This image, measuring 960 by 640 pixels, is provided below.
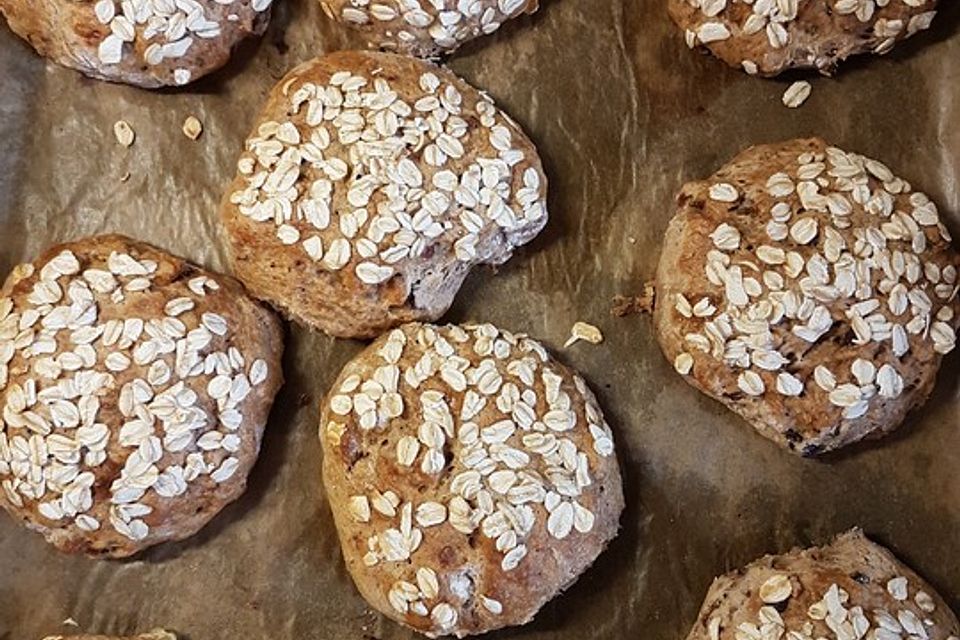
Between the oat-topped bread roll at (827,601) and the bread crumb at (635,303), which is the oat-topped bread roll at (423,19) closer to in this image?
the bread crumb at (635,303)

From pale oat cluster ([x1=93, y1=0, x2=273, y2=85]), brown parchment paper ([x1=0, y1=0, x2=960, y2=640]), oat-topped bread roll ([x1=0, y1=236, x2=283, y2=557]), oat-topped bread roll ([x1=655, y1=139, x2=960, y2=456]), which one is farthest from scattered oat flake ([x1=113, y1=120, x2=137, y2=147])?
oat-topped bread roll ([x1=655, y1=139, x2=960, y2=456])

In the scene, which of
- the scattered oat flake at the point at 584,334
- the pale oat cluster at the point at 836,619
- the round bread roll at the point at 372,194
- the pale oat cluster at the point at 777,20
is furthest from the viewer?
the scattered oat flake at the point at 584,334

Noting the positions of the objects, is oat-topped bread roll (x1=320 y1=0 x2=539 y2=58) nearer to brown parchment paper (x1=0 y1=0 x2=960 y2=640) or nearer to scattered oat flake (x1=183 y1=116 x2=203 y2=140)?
brown parchment paper (x1=0 y1=0 x2=960 y2=640)

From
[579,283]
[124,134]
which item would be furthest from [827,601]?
[124,134]

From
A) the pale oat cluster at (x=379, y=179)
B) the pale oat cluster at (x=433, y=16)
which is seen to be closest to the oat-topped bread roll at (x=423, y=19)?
the pale oat cluster at (x=433, y=16)

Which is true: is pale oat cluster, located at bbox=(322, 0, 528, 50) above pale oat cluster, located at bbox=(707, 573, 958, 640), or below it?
above

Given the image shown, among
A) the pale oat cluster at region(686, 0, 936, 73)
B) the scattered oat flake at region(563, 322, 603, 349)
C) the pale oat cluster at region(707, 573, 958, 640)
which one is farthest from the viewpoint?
the scattered oat flake at region(563, 322, 603, 349)
